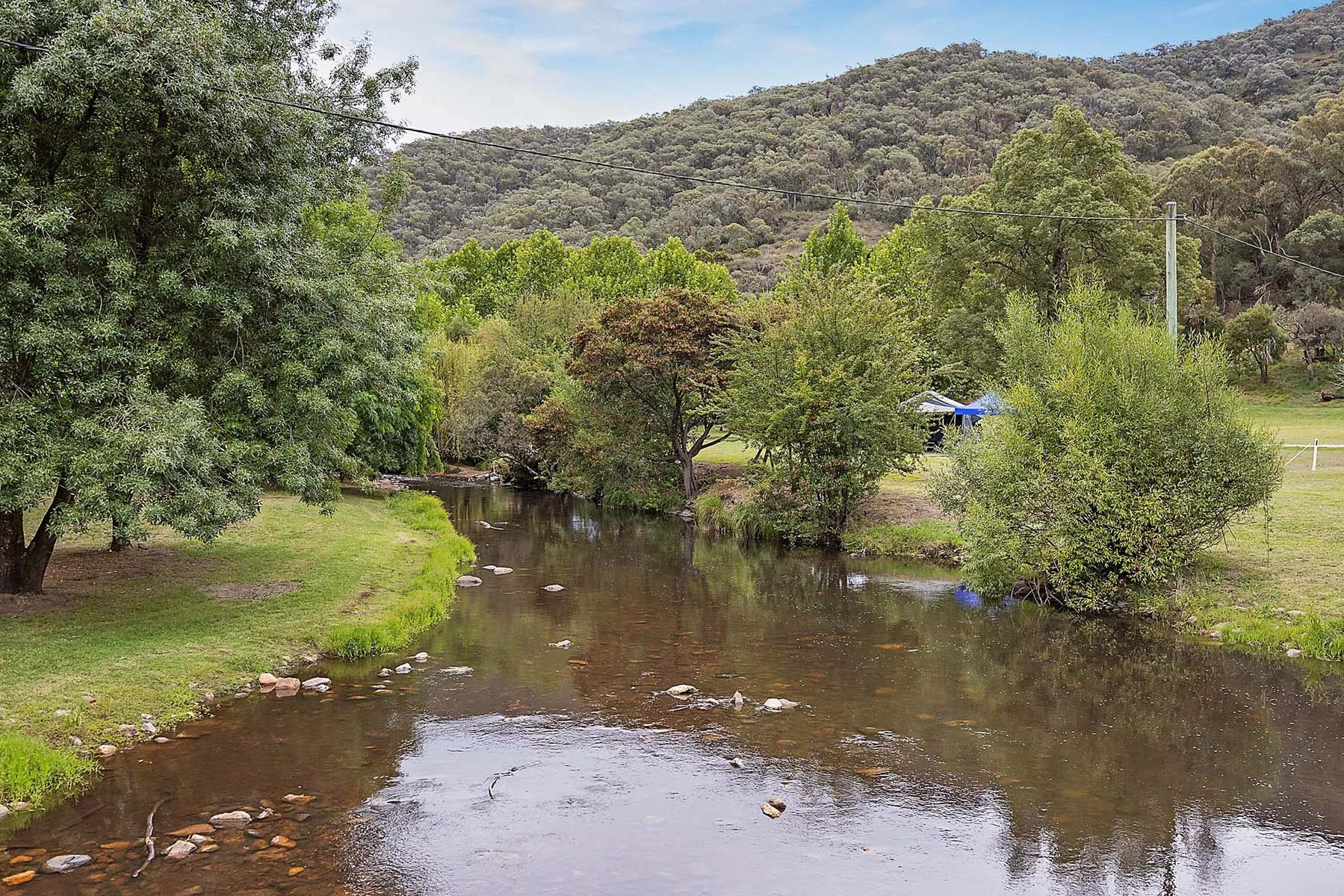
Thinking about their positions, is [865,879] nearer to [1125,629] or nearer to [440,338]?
[1125,629]

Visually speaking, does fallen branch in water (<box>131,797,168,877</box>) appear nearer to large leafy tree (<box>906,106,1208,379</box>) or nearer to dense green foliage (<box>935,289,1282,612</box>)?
dense green foliage (<box>935,289,1282,612</box>)

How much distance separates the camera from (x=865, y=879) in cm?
933

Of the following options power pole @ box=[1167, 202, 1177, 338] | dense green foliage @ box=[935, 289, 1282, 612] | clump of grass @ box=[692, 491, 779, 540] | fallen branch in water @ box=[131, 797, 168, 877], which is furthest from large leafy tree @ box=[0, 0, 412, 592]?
power pole @ box=[1167, 202, 1177, 338]

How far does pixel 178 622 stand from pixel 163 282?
5935 millimetres

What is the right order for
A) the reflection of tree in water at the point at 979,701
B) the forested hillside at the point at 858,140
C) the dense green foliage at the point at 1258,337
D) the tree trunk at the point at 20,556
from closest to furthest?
1. the reflection of tree in water at the point at 979,701
2. the tree trunk at the point at 20,556
3. the dense green foliage at the point at 1258,337
4. the forested hillside at the point at 858,140

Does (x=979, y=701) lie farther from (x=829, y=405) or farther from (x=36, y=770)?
(x=829, y=405)

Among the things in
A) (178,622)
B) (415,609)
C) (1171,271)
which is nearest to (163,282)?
(178,622)

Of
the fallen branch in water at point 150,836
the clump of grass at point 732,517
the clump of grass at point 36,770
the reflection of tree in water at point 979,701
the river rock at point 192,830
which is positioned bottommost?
the clump of grass at point 732,517

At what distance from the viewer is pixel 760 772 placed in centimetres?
1201

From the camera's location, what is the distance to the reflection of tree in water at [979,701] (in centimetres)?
1099

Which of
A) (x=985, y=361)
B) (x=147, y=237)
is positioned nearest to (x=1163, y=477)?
(x=147, y=237)

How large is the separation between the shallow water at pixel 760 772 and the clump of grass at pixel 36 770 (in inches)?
13.5

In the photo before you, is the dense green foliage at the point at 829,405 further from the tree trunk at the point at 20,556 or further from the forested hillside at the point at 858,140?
the forested hillside at the point at 858,140

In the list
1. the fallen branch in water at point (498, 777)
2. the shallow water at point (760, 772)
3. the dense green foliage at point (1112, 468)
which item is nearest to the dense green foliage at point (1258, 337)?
the dense green foliage at point (1112, 468)
